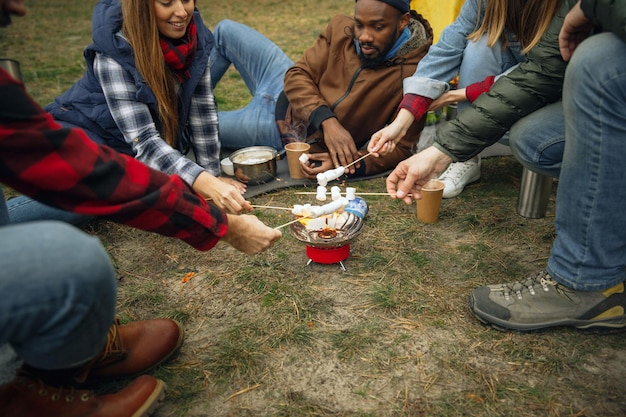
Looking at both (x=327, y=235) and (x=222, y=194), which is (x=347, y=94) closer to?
(x=327, y=235)

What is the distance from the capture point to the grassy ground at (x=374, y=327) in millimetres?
1690

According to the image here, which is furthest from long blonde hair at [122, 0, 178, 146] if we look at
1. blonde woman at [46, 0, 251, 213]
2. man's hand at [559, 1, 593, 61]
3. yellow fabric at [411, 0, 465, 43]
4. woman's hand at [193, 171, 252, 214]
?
yellow fabric at [411, 0, 465, 43]

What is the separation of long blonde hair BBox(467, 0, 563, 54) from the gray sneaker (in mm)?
1249

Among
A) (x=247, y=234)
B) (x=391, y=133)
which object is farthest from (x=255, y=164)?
(x=247, y=234)

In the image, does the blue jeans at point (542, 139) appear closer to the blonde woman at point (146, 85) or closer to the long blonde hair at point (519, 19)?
the long blonde hair at point (519, 19)

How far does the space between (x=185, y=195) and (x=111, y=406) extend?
2.39ft

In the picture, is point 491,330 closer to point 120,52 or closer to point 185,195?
point 185,195

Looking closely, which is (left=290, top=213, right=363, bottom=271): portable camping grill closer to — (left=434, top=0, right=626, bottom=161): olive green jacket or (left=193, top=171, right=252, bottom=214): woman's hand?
(left=193, top=171, right=252, bottom=214): woman's hand

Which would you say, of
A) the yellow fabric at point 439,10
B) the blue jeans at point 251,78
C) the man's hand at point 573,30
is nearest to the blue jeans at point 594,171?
the man's hand at point 573,30

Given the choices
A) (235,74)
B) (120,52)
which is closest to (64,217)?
(120,52)

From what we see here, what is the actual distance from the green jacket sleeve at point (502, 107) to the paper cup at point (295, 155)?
1.33 meters

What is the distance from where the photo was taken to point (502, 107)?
2164 millimetres

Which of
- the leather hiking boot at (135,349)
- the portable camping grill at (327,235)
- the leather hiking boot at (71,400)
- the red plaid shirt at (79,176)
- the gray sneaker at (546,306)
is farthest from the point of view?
the portable camping grill at (327,235)

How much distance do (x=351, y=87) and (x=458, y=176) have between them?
3.33 ft
